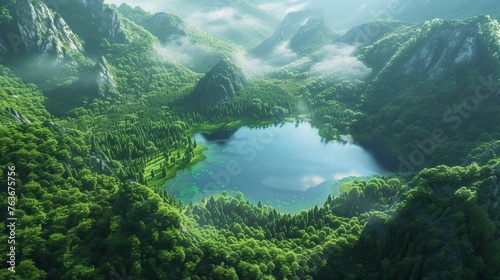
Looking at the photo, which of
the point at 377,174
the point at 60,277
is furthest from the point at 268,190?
the point at 60,277

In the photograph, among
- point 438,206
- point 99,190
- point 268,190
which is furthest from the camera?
point 268,190

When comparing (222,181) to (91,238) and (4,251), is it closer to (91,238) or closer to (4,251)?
(91,238)

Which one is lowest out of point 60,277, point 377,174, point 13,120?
point 377,174

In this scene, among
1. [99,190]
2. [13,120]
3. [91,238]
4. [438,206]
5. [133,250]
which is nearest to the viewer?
[133,250]

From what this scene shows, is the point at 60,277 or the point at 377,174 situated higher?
the point at 60,277

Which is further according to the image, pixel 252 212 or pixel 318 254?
pixel 252 212

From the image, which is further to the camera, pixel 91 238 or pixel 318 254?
pixel 318 254

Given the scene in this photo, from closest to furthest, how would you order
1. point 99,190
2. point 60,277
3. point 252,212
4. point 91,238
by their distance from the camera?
point 60,277, point 91,238, point 99,190, point 252,212

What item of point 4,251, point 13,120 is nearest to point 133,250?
point 4,251

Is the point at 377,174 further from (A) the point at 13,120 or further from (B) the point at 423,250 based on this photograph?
(A) the point at 13,120
